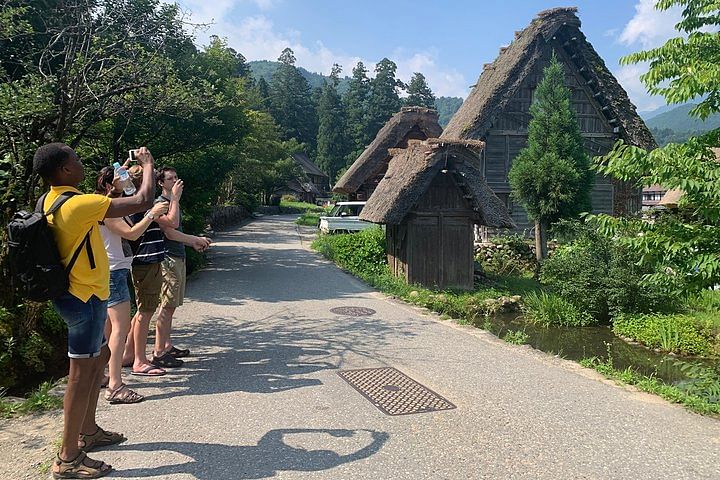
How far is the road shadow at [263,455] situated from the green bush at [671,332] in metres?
7.43

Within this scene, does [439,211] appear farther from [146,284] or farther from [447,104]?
[447,104]

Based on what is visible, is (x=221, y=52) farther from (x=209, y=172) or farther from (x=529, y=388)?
(x=529, y=388)

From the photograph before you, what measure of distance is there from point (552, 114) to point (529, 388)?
1150cm

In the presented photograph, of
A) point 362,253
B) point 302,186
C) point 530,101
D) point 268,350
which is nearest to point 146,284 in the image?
point 268,350

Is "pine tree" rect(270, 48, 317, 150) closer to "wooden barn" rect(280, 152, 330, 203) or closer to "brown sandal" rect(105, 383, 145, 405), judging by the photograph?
"wooden barn" rect(280, 152, 330, 203)

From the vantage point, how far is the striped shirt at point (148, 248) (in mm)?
4809

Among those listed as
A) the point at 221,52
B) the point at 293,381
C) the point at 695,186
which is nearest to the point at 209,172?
the point at 221,52

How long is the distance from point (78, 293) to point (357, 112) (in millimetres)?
60187

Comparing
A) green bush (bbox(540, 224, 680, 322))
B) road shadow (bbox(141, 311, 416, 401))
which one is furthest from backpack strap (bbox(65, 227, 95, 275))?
green bush (bbox(540, 224, 680, 322))

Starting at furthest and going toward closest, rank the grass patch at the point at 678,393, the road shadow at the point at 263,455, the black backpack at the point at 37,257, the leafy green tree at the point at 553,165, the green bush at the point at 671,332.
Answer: the leafy green tree at the point at 553,165 → the green bush at the point at 671,332 → the grass patch at the point at 678,393 → the road shadow at the point at 263,455 → the black backpack at the point at 37,257

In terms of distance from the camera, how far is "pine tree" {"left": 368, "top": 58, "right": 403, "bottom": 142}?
60469 mm

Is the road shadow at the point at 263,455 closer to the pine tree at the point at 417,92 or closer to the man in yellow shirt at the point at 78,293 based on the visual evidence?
the man in yellow shirt at the point at 78,293

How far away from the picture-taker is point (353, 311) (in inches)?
347

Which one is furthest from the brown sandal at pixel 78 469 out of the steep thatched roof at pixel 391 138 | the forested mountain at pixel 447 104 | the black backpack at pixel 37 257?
the forested mountain at pixel 447 104
